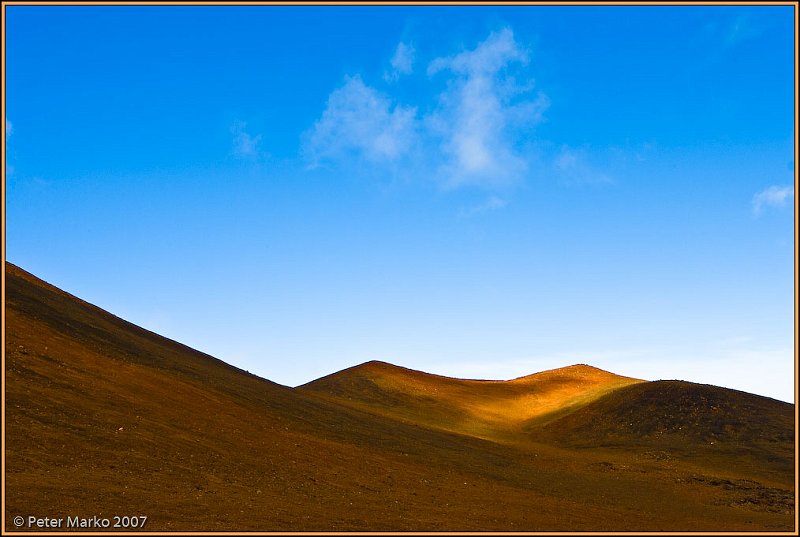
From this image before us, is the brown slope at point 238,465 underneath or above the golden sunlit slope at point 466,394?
underneath

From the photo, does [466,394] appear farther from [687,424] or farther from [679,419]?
[687,424]

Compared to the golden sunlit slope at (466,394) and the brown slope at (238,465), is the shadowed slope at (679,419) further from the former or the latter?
the brown slope at (238,465)

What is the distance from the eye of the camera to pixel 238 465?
63.2 ft

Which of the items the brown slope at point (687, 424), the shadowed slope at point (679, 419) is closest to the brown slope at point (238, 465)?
the brown slope at point (687, 424)

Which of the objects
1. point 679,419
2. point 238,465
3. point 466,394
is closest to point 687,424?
point 679,419

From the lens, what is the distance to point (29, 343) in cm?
2262

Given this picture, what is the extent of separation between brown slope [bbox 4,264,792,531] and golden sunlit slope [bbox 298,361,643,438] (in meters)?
15.5

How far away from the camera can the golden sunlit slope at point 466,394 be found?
163ft

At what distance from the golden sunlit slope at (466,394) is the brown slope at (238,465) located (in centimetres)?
1548

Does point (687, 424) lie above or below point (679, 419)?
below

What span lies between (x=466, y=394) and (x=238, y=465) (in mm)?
46904

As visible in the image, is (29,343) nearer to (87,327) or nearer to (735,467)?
(87,327)

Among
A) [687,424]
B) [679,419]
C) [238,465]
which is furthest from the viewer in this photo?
[679,419]

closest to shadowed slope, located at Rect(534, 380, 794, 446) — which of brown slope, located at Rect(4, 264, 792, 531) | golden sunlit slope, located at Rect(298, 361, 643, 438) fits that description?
golden sunlit slope, located at Rect(298, 361, 643, 438)
